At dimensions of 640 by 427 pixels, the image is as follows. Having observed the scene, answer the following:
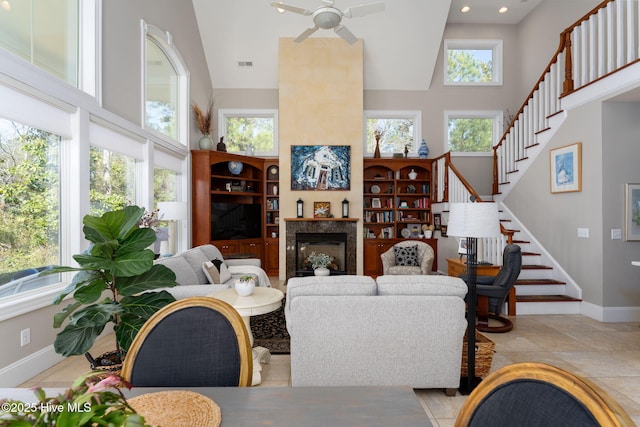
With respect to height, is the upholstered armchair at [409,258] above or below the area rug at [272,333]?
above

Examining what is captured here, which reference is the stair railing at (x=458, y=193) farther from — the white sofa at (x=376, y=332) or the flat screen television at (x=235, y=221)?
the flat screen television at (x=235, y=221)

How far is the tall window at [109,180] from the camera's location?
11.8 ft

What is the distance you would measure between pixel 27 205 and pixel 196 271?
1793mm

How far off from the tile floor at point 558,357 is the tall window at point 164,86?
3.30m

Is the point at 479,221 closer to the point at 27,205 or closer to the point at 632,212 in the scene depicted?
the point at 632,212

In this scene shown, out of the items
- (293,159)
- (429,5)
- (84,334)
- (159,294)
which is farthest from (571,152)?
(84,334)

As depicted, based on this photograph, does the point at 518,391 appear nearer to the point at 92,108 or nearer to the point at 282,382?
the point at 282,382

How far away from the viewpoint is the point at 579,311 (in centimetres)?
436

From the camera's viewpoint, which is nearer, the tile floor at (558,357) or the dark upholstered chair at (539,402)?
the dark upholstered chair at (539,402)

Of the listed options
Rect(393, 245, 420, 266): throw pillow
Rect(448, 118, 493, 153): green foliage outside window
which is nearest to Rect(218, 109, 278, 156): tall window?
Rect(393, 245, 420, 266): throw pillow

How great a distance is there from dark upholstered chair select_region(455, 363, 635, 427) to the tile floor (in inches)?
63.8

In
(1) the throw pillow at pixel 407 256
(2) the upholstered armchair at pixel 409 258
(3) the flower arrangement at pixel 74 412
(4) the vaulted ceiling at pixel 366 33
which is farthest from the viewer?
(4) the vaulted ceiling at pixel 366 33

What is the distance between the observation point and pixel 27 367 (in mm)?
2641

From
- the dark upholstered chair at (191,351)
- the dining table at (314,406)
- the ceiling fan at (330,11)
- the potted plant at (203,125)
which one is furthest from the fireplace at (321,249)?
the dining table at (314,406)
